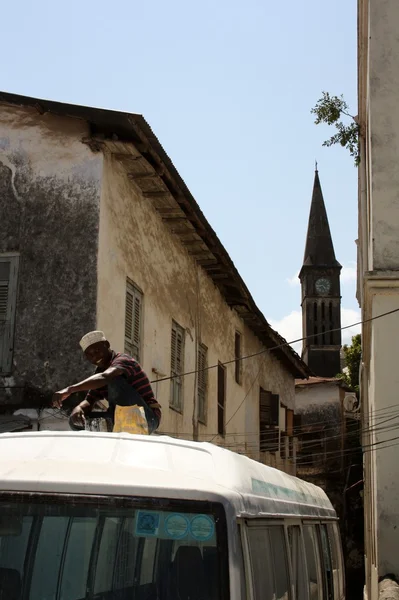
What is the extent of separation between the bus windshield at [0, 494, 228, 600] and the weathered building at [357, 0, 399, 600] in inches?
399

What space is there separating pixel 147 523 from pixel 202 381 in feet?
49.0

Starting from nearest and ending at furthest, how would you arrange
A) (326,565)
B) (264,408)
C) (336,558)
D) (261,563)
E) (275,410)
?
(261,563)
(326,565)
(336,558)
(264,408)
(275,410)

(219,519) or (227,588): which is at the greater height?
(219,519)

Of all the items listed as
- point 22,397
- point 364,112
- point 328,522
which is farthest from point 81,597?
point 364,112

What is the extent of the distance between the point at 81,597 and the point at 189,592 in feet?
1.66

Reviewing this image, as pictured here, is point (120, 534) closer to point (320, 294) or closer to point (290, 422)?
point (290, 422)

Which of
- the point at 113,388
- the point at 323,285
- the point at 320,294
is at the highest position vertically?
the point at 323,285

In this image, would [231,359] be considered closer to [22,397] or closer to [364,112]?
[364,112]

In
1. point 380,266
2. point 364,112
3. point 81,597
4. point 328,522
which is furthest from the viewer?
point 364,112

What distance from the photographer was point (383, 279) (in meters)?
14.6

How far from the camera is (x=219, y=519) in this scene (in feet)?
14.6

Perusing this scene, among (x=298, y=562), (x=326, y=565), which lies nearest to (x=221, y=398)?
(x=326, y=565)

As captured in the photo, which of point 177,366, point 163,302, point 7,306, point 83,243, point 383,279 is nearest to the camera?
point 7,306

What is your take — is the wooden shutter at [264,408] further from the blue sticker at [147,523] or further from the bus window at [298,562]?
the blue sticker at [147,523]
